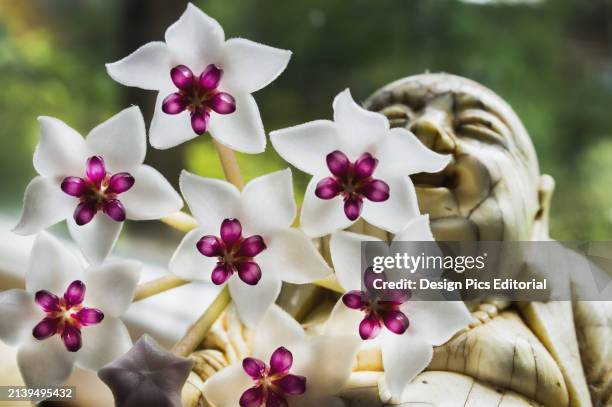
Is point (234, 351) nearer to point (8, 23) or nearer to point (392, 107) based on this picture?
point (392, 107)

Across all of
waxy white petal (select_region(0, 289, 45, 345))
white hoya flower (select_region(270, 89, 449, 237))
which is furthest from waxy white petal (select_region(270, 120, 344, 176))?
waxy white petal (select_region(0, 289, 45, 345))

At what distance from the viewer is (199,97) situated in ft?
1.60

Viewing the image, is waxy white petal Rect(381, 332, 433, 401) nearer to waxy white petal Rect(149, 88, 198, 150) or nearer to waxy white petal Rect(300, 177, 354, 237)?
waxy white petal Rect(300, 177, 354, 237)

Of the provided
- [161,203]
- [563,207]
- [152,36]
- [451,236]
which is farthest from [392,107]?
[152,36]

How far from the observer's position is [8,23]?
1688mm

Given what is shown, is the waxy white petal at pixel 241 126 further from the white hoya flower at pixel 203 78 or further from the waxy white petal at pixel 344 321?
the waxy white petal at pixel 344 321

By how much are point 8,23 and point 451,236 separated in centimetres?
147

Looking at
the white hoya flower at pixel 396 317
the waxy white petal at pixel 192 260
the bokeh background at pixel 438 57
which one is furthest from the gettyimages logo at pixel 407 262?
the bokeh background at pixel 438 57

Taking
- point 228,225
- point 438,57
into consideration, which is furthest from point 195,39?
point 438,57

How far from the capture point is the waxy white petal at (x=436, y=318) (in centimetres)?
47

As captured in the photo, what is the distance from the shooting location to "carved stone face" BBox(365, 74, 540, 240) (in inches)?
22.5

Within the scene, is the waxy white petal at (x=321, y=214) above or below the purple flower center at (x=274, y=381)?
above

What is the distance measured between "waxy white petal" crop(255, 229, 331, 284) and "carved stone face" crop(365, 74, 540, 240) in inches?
5.2

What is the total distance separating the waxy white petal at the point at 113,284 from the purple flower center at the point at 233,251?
6 cm
